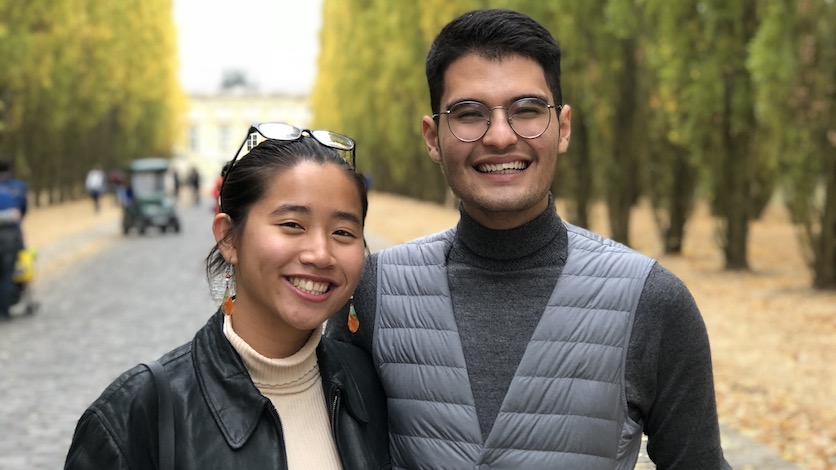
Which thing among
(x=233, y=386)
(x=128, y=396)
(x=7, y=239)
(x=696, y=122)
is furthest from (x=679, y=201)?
(x=128, y=396)

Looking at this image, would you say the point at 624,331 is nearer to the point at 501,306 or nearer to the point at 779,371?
the point at 501,306

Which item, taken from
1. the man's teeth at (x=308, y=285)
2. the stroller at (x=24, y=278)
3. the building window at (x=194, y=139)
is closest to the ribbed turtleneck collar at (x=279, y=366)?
the man's teeth at (x=308, y=285)

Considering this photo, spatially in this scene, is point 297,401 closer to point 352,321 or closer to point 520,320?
point 352,321

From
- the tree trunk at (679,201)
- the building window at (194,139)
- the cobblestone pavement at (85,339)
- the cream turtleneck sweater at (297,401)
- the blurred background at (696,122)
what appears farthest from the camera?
the building window at (194,139)

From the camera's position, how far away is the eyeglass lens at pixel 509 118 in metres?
2.17

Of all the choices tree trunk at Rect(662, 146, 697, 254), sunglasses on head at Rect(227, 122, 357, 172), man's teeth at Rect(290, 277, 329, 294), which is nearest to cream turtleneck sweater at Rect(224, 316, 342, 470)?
man's teeth at Rect(290, 277, 329, 294)

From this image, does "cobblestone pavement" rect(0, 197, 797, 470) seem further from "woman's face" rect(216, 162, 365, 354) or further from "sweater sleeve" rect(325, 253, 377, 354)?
"woman's face" rect(216, 162, 365, 354)

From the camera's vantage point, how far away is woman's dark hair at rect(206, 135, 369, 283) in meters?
2.05

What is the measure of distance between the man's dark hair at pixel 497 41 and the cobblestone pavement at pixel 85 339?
1.11 meters

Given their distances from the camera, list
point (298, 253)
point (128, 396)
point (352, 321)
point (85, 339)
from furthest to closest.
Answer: point (85, 339) → point (352, 321) → point (298, 253) → point (128, 396)

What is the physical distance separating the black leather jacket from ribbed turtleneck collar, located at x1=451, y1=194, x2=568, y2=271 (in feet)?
1.33

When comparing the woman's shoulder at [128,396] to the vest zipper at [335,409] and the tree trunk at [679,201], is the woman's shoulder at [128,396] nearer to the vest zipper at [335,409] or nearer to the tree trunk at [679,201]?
the vest zipper at [335,409]

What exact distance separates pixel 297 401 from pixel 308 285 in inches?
9.2

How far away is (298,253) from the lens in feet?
6.59
